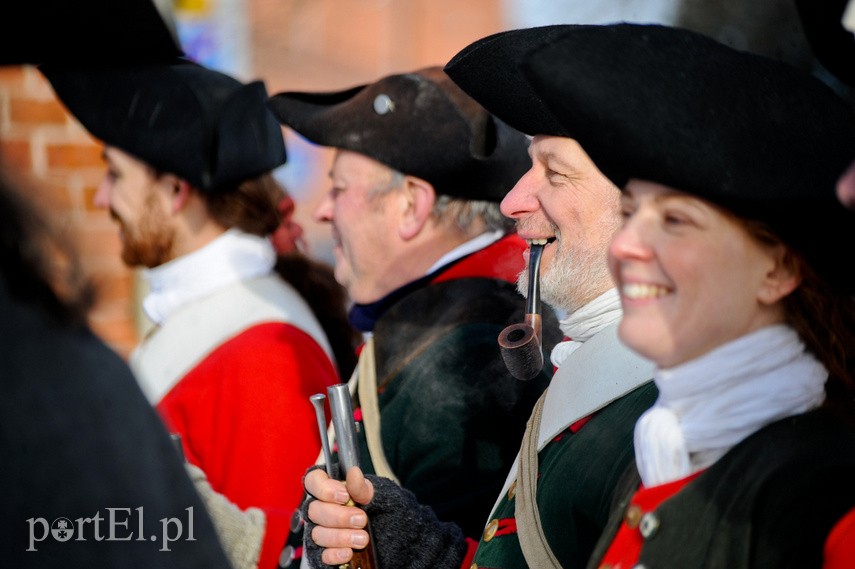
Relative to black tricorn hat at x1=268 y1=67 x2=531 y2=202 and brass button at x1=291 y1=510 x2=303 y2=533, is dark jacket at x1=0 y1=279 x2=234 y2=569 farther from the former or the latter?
black tricorn hat at x1=268 y1=67 x2=531 y2=202

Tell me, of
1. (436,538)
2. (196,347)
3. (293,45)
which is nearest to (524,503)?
(436,538)

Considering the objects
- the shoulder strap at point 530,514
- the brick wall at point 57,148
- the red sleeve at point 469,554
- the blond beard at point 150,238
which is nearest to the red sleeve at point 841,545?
the shoulder strap at point 530,514

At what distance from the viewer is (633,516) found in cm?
179

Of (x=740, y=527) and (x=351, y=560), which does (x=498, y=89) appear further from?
(x=740, y=527)

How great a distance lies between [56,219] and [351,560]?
1303 mm

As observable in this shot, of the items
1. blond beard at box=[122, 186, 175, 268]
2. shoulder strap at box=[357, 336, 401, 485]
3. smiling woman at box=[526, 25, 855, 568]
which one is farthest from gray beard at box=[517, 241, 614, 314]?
blond beard at box=[122, 186, 175, 268]

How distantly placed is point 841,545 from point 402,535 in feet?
3.78

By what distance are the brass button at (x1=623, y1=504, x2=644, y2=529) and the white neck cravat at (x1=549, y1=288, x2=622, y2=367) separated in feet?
2.38

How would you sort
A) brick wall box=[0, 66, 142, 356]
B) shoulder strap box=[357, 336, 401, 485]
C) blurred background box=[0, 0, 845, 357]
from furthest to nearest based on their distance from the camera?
blurred background box=[0, 0, 845, 357]
brick wall box=[0, 66, 142, 356]
shoulder strap box=[357, 336, 401, 485]

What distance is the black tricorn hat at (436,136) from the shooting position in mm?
3391

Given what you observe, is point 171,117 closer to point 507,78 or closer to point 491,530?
point 507,78

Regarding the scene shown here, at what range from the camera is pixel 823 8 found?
198 cm

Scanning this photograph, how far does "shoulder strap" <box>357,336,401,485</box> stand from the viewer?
313cm

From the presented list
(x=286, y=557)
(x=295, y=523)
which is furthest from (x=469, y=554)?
(x=286, y=557)
